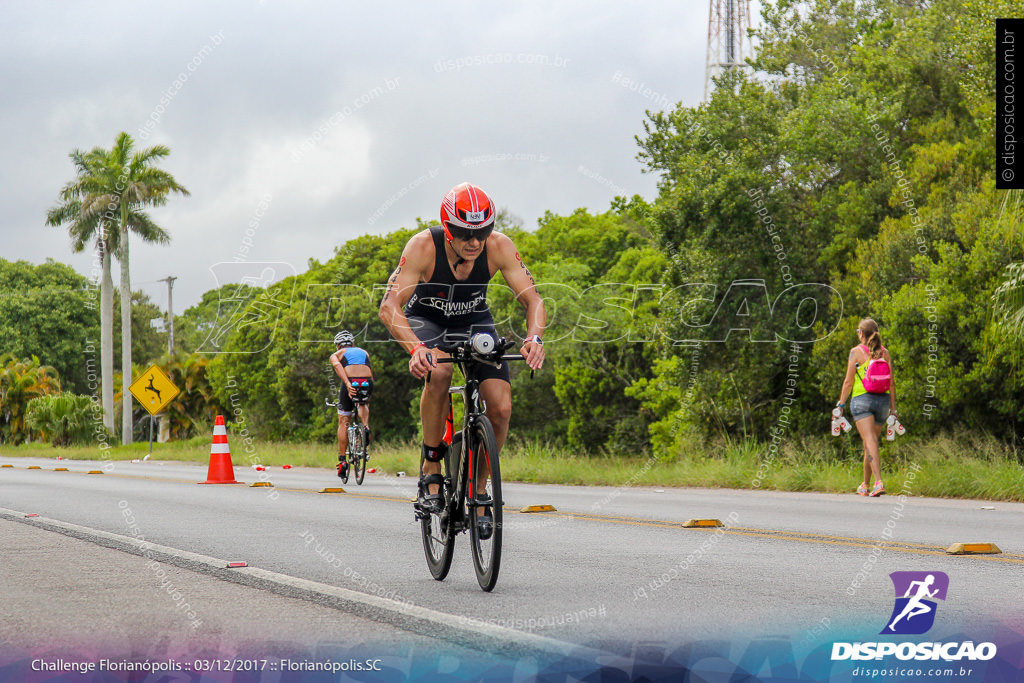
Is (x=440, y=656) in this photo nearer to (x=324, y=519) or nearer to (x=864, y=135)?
(x=324, y=519)

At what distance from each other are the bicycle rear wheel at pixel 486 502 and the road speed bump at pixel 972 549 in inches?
126

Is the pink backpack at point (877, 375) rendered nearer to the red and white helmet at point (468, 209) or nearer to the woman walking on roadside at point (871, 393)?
the woman walking on roadside at point (871, 393)

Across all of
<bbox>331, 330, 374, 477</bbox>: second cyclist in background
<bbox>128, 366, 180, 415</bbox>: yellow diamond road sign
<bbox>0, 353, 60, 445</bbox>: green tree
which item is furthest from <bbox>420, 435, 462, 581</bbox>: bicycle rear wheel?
<bbox>0, 353, 60, 445</bbox>: green tree

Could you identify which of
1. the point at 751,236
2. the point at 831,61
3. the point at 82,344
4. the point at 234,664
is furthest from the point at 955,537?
the point at 82,344

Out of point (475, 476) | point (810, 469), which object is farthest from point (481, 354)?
point (810, 469)

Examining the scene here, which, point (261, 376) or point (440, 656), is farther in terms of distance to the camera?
point (261, 376)

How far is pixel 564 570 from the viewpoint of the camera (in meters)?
6.44

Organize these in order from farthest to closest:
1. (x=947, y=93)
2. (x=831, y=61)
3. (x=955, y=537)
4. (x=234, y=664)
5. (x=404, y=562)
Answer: (x=831, y=61) → (x=947, y=93) → (x=955, y=537) → (x=404, y=562) → (x=234, y=664)

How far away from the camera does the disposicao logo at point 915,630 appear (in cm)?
400

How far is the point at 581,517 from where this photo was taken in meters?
10.0

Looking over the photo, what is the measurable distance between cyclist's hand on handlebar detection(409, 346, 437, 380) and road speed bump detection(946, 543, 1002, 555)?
3768mm

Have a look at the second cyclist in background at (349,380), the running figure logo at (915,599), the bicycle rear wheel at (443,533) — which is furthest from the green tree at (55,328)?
the running figure logo at (915,599)

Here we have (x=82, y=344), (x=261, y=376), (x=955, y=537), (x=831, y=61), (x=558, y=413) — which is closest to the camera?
(x=955, y=537)

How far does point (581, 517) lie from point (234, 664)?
6298 mm
